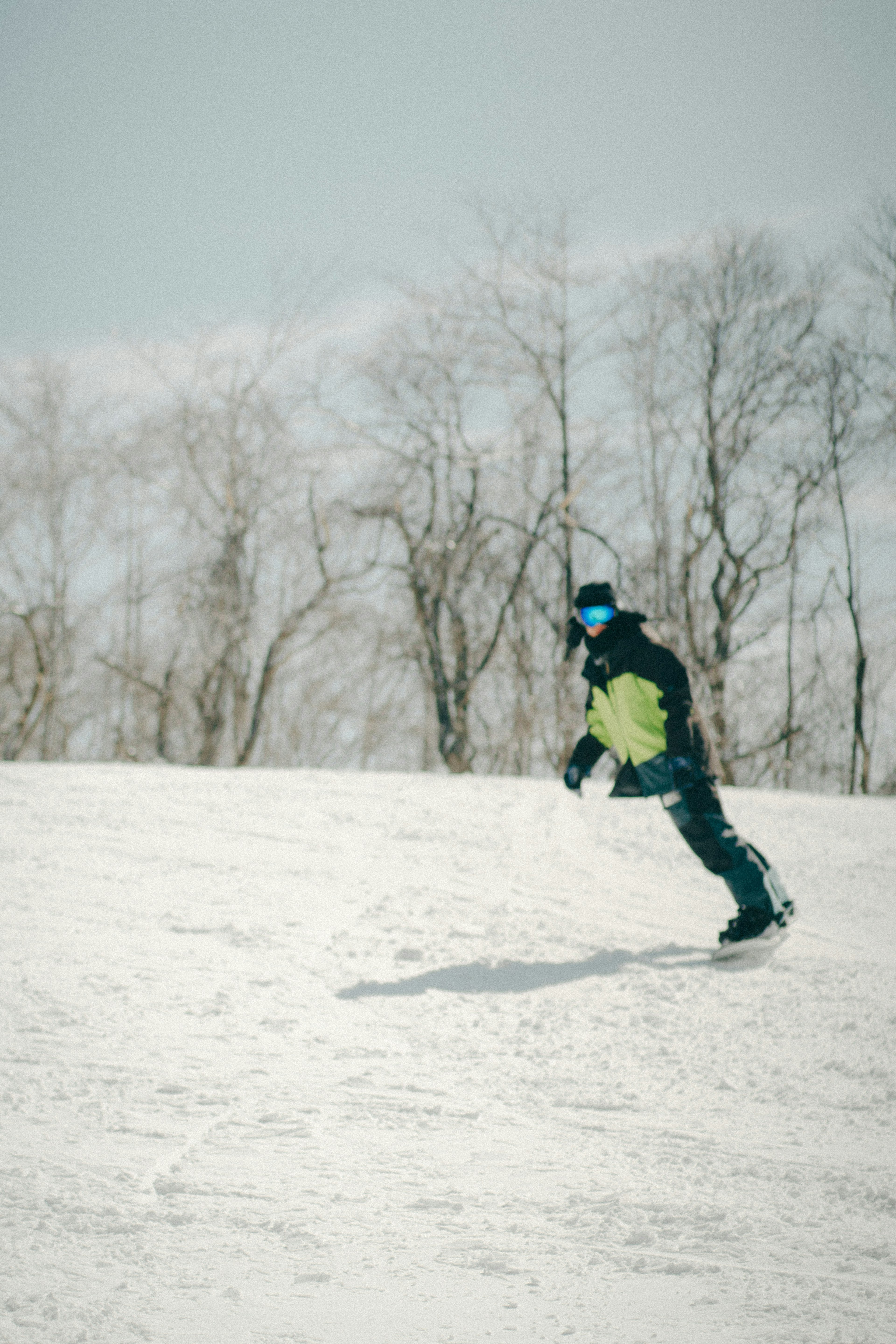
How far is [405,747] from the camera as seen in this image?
30.2 meters

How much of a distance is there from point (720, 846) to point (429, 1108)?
2183 millimetres

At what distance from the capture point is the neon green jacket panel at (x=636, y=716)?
15.2 ft

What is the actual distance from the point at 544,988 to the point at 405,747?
2639cm

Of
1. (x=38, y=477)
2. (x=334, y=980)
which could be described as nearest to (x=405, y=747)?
(x=38, y=477)

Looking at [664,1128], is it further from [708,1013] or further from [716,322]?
[716,322]

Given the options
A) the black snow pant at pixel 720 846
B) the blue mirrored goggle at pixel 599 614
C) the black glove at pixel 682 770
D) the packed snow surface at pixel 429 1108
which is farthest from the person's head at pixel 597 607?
the packed snow surface at pixel 429 1108

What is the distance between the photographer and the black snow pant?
443 cm

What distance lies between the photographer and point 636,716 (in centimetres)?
468

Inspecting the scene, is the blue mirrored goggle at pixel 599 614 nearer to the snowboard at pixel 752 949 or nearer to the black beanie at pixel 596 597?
the black beanie at pixel 596 597

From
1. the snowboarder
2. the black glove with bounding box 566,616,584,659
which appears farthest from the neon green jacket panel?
the black glove with bounding box 566,616,584,659

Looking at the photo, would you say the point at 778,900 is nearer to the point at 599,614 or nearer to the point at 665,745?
the point at 665,745

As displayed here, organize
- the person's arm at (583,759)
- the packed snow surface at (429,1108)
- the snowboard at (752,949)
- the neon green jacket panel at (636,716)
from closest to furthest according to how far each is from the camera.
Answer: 1. the packed snow surface at (429,1108)
2. the snowboard at (752,949)
3. the neon green jacket panel at (636,716)
4. the person's arm at (583,759)

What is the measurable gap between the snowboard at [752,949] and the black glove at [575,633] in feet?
4.97

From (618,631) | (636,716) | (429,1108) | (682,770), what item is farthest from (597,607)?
(429,1108)
